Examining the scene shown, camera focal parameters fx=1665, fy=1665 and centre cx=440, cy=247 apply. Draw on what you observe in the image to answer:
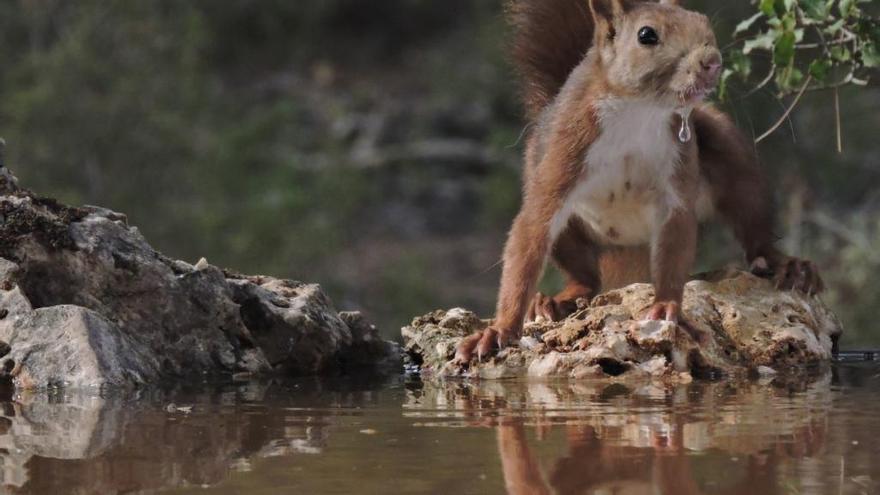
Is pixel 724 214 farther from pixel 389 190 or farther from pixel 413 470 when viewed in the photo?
pixel 389 190

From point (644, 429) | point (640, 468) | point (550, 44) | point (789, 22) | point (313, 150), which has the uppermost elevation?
point (313, 150)

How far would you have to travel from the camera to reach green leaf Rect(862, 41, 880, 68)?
6.24m

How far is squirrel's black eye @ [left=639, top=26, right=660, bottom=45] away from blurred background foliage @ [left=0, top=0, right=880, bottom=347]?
674 cm

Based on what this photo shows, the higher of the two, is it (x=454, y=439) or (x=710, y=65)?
(x=710, y=65)

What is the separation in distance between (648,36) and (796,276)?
115 cm

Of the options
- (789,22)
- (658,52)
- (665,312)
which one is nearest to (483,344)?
(665,312)

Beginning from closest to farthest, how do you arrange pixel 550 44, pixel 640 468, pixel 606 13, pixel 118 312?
pixel 640 468 < pixel 118 312 < pixel 606 13 < pixel 550 44

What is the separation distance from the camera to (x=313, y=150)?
20.3 meters

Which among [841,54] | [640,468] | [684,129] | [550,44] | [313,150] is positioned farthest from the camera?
[313,150]

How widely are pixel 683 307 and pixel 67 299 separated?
6.95ft

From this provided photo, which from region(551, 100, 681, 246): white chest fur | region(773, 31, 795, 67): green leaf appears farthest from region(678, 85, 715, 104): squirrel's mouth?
region(773, 31, 795, 67): green leaf

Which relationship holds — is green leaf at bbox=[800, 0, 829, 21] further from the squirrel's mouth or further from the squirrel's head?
the squirrel's mouth

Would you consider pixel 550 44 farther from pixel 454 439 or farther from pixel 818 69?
pixel 454 439

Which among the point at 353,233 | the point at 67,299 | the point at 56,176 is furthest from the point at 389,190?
the point at 67,299
